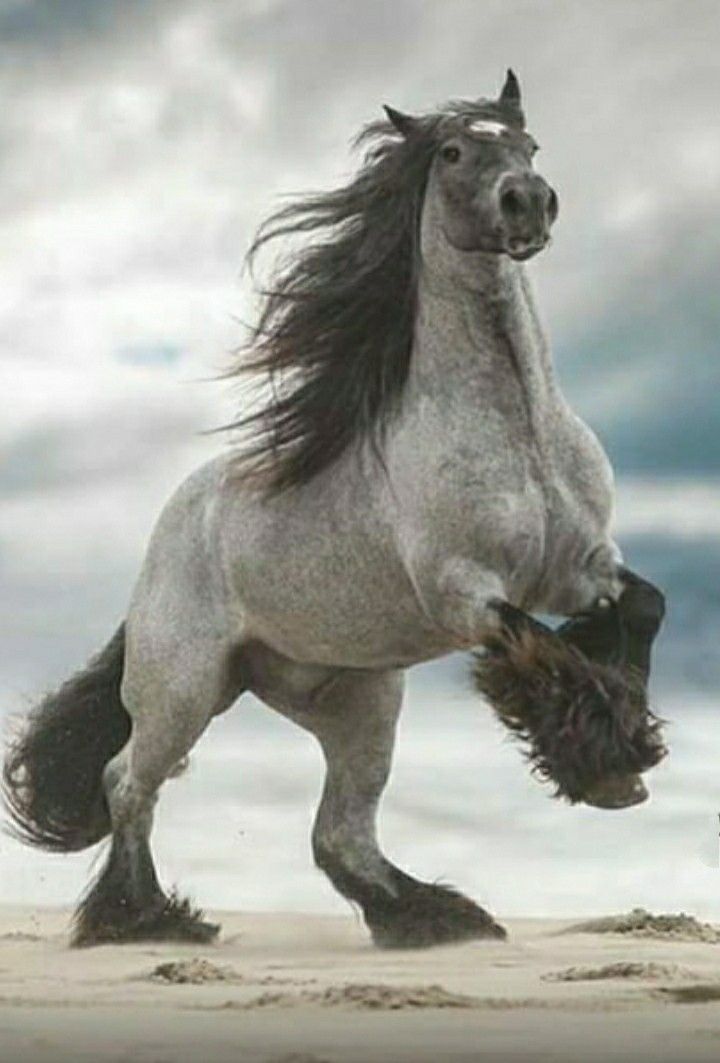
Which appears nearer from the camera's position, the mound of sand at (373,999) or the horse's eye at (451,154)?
the mound of sand at (373,999)

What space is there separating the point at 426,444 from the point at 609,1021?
2822 millimetres

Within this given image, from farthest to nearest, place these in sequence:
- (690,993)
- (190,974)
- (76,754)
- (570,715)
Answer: (76,754), (570,715), (190,974), (690,993)

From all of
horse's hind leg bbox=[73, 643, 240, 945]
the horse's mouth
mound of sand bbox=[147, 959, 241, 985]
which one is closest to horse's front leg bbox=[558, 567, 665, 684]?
the horse's mouth

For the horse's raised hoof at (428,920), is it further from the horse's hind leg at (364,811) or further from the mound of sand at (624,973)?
the mound of sand at (624,973)

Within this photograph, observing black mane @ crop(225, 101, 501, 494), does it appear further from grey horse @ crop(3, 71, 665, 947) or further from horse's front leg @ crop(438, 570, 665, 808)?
horse's front leg @ crop(438, 570, 665, 808)

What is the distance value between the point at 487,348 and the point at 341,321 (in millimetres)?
747

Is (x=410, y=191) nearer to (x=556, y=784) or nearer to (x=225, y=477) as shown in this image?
(x=225, y=477)

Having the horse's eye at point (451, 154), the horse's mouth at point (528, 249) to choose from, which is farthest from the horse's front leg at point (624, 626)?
the horse's eye at point (451, 154)

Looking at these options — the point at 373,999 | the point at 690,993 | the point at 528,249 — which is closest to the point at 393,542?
the point at 528,249

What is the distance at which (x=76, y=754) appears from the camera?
1126cm

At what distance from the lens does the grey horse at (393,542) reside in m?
8.53

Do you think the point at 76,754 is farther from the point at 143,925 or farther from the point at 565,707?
the point at 565,707

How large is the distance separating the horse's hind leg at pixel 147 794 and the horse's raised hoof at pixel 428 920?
86 cm

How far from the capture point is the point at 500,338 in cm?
891
